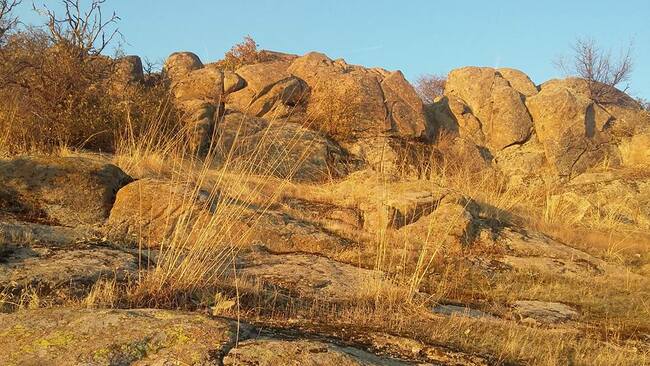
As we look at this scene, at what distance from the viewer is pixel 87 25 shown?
10.6 metres

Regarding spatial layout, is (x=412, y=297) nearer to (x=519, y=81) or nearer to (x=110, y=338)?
(x=110, y=338)

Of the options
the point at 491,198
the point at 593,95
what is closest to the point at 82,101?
the point at 491,198

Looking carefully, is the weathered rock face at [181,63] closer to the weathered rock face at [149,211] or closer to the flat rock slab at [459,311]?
the weathered rock face at [149,211]

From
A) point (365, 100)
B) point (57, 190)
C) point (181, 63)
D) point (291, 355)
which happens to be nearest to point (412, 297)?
point (291, 355)

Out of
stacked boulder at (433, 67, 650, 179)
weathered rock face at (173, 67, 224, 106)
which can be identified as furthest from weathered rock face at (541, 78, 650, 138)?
weathered rock face at (173, 67, 224, 106)

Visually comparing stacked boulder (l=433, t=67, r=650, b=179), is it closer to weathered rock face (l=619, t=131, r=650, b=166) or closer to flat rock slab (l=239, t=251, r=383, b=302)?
weathered rock face (l=619, t=131, r=650, b=166)

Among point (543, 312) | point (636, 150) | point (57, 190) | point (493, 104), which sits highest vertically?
point (493, 104)

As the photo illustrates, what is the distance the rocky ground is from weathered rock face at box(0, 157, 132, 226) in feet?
0.07

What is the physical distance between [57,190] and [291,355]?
4.86 meters

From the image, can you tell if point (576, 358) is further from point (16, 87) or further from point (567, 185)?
point (567, 185)

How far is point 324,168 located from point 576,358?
9478mm

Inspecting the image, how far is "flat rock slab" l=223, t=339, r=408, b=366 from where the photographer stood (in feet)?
7.59

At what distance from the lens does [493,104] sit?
1831 cm

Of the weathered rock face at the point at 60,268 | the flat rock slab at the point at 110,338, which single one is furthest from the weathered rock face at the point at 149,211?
the flat rock slab at the point at 110,338
